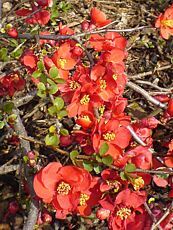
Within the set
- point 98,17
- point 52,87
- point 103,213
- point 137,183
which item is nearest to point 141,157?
point 137,183

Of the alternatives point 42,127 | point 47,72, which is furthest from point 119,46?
point 42,127

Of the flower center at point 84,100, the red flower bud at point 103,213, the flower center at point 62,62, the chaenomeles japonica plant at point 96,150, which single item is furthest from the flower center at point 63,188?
the flower center at point 62,62

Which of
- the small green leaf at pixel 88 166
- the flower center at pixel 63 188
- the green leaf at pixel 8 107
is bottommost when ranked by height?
the flower center at pixel 63 188

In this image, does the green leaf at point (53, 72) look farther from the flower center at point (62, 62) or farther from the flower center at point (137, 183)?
the flower center at point (137, 183)

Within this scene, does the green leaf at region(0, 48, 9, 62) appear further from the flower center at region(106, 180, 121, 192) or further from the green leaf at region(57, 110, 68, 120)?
the flower center at region(106, 180, 121, 192)

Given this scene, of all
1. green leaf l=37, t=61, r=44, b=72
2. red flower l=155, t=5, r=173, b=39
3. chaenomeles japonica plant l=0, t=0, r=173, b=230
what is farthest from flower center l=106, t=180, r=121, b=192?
red flower l=155, t=5, r=173, b=39
